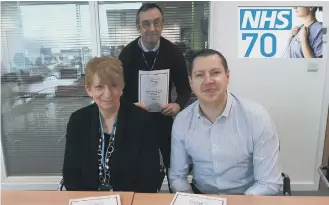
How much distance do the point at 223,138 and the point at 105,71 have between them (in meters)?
0.72

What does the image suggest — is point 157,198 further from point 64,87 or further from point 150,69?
point 64,87

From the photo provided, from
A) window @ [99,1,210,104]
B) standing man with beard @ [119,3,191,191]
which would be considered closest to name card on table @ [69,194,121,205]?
standing man with beard @ [119,3,191,191]

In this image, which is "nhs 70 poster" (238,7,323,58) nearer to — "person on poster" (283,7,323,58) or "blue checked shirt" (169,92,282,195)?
"person on poster" (283,7,323,58)

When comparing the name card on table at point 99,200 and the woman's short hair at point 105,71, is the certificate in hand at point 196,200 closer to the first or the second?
the name card on table at point 99,200

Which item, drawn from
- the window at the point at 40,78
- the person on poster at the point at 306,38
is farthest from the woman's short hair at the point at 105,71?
the person on poster at the point at 306,38

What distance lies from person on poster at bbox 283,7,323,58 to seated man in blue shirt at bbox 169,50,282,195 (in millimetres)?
1285

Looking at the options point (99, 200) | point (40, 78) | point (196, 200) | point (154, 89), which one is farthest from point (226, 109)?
point (40, 78)

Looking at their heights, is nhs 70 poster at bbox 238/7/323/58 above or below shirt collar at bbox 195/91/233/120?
above

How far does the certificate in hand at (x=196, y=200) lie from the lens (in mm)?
1320

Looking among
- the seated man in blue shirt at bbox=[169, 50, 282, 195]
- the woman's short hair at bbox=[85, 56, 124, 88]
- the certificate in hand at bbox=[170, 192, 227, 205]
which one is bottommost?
the certificate in hand at bbox=[170, 192, 227, 205]

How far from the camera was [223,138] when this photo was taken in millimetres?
1604

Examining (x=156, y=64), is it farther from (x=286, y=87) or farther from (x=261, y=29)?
(x=286, y=87)

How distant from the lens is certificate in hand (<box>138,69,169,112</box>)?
2113mm

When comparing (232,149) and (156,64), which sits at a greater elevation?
(156,64)
